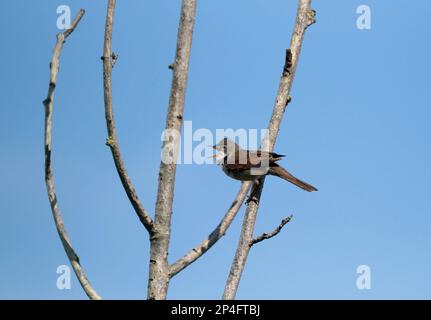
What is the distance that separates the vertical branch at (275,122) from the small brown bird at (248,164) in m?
0.77

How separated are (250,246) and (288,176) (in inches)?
169

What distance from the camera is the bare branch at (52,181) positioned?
5.00 meters

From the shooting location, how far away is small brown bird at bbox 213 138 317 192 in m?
8.95

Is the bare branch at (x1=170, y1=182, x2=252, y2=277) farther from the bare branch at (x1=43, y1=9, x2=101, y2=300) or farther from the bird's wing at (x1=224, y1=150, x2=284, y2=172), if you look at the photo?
the bird's wing at (x1=224, y1=150, x2=284, y2=172)

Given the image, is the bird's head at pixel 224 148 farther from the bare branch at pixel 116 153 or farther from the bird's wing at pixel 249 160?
the bare branch at pixel 116 153

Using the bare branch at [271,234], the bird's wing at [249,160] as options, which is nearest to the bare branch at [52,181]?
the bare branch at [271,234]

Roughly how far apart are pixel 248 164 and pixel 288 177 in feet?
4.25

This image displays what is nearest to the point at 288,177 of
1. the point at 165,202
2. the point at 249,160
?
the point at 249,160

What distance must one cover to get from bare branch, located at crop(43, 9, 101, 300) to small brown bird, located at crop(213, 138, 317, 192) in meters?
3.83

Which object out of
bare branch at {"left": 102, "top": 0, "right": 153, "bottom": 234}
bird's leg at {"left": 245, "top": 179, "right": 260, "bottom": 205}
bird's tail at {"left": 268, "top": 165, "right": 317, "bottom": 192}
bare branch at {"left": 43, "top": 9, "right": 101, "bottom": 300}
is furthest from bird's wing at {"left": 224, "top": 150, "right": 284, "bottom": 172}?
bare branch at {"left": 43, "top": 9, "right": 101, "bottom": 300}
